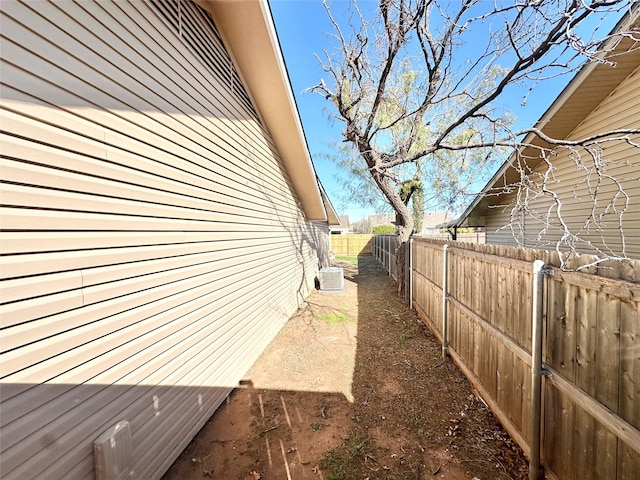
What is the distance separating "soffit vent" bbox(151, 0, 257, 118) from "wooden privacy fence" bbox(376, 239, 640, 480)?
4331mm

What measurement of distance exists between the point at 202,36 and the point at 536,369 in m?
5.18

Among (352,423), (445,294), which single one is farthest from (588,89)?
(352,423)

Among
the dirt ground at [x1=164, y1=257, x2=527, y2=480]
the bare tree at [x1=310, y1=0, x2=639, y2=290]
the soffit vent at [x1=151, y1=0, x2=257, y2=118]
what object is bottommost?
the dirt ground at [x1=164, y1=257, x2=527, y2=480]

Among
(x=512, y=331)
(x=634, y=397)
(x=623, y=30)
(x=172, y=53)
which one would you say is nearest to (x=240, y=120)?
(x=172, y=53)

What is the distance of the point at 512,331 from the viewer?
105 inches

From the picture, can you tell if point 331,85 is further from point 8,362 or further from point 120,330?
point 8,362

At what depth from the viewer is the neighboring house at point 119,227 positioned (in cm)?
148

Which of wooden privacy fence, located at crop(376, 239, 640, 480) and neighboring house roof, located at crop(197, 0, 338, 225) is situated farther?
neighboring house roof, located at crop(197, 0, 338, 225)

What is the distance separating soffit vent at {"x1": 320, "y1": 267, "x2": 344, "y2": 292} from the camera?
30.5 ft

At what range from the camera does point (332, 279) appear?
368 inches

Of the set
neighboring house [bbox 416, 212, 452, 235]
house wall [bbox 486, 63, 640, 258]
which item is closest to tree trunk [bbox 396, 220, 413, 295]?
neighboring house [bbox 416, 212, 452, 235]

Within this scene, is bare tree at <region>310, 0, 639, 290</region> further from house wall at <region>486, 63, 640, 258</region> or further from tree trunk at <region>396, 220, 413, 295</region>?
house wall at <region>486, 63, 640, 258</region>

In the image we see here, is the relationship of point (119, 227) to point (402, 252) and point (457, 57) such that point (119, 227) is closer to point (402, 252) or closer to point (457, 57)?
point (457, 57)

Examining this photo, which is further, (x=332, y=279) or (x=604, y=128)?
(x=332, y=279)
